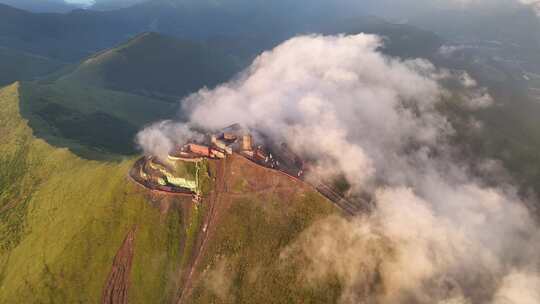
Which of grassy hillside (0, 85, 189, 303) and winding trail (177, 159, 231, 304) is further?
grassy hillside (0, 85, 189, 303)

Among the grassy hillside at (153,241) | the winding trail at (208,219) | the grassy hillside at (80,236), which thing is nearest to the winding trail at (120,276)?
the grassy hillside at (153,241)

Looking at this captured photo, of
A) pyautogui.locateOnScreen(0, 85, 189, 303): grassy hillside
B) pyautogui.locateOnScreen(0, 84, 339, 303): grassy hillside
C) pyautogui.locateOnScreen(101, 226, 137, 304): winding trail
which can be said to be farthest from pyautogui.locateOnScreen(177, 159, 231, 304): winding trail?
pyautogui.locateOnScreen(101, 226, 137, 304): winding trail

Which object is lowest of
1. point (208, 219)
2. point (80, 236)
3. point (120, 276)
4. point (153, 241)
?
point (120, 276)

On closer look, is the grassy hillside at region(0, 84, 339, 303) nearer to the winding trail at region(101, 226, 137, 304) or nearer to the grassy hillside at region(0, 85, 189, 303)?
the grassy hillside at region(0, 85, 189, 303)

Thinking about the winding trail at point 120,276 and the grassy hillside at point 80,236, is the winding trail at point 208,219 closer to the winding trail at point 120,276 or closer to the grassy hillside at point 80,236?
the grassy hillside at point 80,236

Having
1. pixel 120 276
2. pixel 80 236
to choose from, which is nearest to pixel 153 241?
pixel 120 276

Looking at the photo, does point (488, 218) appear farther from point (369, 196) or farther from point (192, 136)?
point (192, 136)

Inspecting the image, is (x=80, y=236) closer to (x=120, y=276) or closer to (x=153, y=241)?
(x=120, y=276)

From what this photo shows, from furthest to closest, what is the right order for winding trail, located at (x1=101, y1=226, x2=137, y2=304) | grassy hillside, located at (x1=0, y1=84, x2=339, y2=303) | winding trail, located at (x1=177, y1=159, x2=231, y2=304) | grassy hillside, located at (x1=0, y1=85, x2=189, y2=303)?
grassy hillside, located at (x1=0, y1=85, x2=189, y2=303), winding trail, located at (x1=101, y1=226, x2=137, y2=304), grassy hillside, located at (x1=0, y1=84, x2=339, y2=303), winding trail, located at (x1=177, y1=159, x2=231, y2=304)
